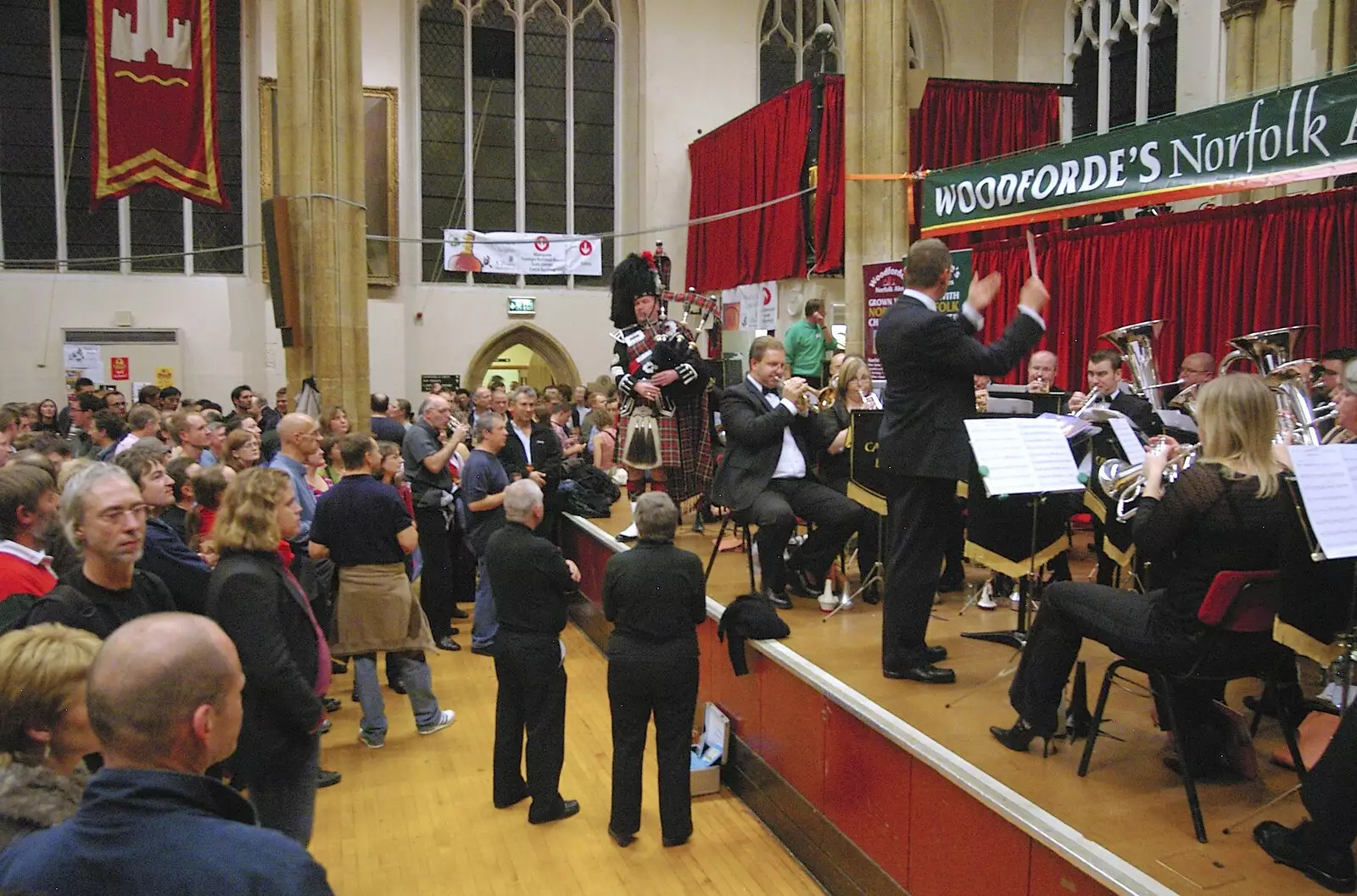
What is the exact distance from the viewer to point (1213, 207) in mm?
8008

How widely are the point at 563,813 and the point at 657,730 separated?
71cm

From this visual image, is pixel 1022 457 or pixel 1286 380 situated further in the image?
pixel 1286 380

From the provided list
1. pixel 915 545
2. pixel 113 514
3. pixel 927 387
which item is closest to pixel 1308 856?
pixel 915 545

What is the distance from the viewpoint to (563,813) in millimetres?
4547

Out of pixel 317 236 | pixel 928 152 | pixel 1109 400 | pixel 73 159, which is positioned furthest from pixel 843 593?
pixel 73 159

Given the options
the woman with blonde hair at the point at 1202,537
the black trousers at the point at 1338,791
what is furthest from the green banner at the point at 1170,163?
the black trousers at the point at 1338,791

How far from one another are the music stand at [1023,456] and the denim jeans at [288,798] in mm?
2423

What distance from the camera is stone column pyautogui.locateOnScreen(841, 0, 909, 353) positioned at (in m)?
9.86

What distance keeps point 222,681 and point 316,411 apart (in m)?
8.71

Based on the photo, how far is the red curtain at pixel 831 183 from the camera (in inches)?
474

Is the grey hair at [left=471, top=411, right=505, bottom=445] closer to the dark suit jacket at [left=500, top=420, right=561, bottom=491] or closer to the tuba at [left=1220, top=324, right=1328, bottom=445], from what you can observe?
the dark suit jacket at [left=500, top=420, right=561, bottom=491]

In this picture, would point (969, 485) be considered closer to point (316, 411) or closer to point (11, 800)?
point (11, 800)

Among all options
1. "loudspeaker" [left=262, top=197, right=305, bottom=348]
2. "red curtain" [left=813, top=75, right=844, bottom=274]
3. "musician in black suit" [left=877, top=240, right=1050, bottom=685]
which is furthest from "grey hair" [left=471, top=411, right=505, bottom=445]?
"red curtain" [left=813, top=75, right=844, bottom=274]

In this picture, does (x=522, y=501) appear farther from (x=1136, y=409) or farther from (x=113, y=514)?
(x=1136, y=409)
